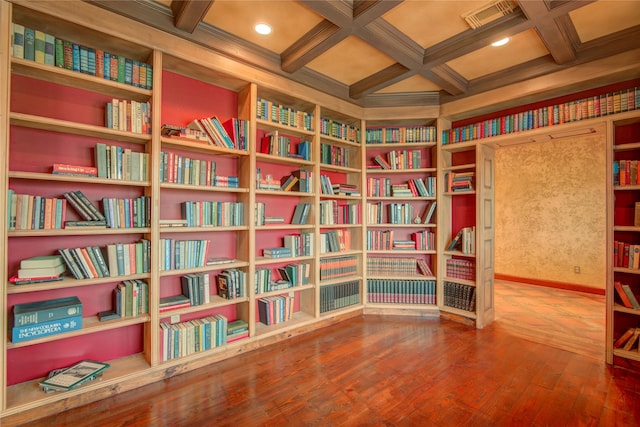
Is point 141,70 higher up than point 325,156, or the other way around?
point 141,70

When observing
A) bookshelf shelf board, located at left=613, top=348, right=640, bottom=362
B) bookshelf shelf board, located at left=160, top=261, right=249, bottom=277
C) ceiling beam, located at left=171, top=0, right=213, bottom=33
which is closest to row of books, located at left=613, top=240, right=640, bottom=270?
bookshelf shelf board, located at left=613, top=348, right=640, bottom=362

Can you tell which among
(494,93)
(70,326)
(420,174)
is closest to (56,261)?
(70,326)

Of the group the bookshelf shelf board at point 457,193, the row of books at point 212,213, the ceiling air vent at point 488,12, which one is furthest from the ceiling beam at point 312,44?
the bookshelf shelf board at point 457,193

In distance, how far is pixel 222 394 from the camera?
2.32 m

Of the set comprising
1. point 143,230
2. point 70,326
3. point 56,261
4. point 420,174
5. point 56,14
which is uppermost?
point 56,14

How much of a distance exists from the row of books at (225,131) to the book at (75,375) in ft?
6.66

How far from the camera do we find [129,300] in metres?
2.41

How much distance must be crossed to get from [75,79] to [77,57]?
0.52 feet

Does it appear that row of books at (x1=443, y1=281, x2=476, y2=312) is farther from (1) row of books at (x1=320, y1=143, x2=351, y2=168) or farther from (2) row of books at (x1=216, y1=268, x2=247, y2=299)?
(2) row of books at (x1=216, y1=268, x2=247, y2=299)

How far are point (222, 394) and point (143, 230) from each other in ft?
4.70

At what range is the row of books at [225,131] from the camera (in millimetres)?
2809

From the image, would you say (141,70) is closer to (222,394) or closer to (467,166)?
(222,394)

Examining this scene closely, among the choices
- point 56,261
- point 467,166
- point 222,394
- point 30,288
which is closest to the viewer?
point 30,288

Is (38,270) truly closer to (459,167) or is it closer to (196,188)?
(196,188)
